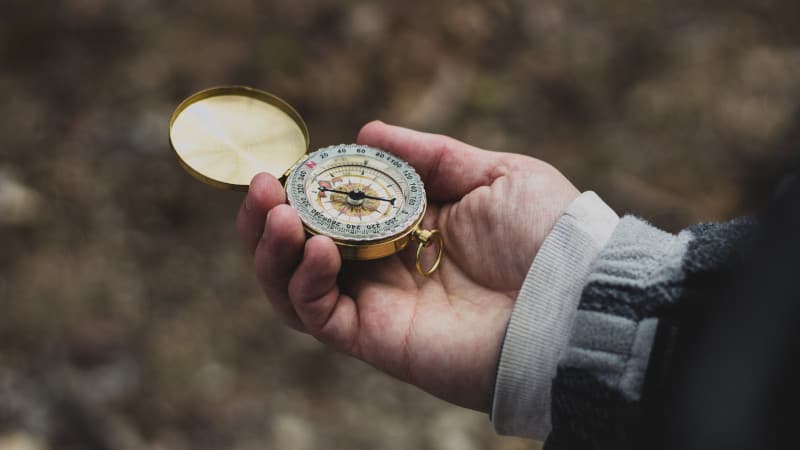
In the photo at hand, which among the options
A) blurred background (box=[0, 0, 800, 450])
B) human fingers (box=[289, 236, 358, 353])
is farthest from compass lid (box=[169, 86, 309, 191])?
blurred background (box=[0, 0, 800, 450])

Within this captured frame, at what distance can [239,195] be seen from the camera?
13.8 feet

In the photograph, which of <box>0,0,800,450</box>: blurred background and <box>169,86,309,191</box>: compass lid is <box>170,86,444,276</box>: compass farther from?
<box>0,0,800,450</box>: blurred background

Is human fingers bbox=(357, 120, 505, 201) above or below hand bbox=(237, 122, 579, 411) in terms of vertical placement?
above

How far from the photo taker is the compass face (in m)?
2.31

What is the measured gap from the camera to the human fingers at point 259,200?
7.36ft

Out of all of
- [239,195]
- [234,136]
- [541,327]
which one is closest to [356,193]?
[234,136]

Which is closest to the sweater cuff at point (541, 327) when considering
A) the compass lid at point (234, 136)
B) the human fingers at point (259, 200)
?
the human fingers at point (259, 200)

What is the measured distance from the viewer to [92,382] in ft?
11.2

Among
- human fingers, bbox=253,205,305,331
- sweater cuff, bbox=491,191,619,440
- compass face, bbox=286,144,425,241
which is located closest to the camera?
sweater cuff, bbox=491,191,619,440

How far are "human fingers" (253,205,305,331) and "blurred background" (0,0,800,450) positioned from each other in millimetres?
1313

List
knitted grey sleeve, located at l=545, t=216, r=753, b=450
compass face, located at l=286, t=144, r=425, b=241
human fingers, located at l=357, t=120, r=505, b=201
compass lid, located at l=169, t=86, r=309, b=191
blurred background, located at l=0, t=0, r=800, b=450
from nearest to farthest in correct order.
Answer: knitted grey sleeve, located at l=545, t=216, r=753, b=450, compass face, located at l=286, t=144, r=425, b=241, compass lid, located at l=169, t=86, r=309, b=191, human fingers, located at l=357, t=120, r=505, b=201, blurred background, located at l=0, t=0, r=800, b=450

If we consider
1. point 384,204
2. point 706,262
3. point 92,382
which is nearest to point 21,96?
point 92,382

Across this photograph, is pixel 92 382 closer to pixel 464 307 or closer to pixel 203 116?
pixel 203 116

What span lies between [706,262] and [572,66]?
3.40m
